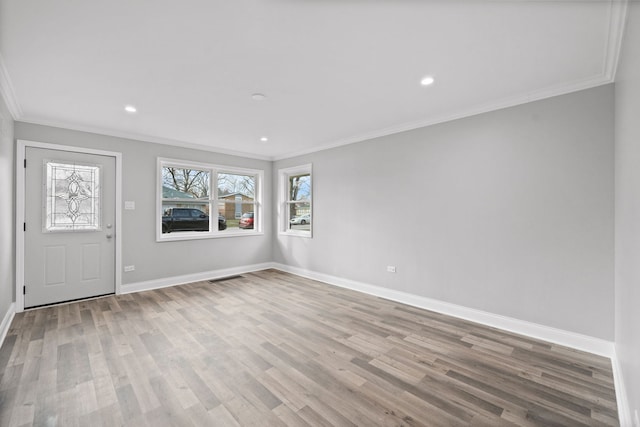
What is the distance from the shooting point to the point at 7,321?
123 inches

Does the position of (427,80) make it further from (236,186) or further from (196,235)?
(196,235)

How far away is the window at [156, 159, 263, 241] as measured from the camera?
16.3ft

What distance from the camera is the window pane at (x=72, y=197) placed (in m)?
3.87

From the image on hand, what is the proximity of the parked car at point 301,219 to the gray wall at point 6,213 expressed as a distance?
4.19 m

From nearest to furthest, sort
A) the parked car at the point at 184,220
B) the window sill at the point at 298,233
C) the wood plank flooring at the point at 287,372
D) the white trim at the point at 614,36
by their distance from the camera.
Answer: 1. the white trim at the point at 614,36
2. the wood plank flooring at the point at 287,372
3. the parked car at the point at 184,220
4. the window sill at the point at 298,233

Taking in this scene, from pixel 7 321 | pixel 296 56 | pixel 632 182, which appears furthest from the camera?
pixel 7 321

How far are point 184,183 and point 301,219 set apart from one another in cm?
236

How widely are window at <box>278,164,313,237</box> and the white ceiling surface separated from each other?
2.12m

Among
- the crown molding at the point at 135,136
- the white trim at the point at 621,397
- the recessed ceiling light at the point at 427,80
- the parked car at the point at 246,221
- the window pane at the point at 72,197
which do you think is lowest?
the white trim at the point at 621,397

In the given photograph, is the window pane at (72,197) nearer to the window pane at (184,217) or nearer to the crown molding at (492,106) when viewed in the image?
the window pane at (184,217)

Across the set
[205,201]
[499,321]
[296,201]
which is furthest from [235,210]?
[499,321]

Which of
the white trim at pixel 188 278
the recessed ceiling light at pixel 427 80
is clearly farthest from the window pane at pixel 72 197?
the recessed ceiling light at pixel 427 80

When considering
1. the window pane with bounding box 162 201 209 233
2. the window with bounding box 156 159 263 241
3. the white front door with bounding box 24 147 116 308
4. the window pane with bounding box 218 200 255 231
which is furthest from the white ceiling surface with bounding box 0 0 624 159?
the window pane with bounding box 218 200 255 231

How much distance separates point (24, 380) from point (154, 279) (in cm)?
262
